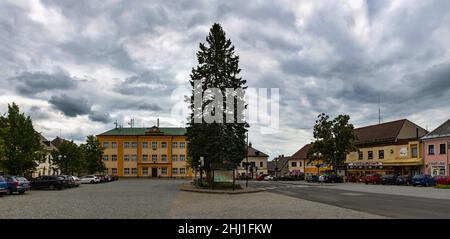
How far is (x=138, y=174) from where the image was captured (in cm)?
9531

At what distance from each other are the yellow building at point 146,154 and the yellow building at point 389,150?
4003 centimetres

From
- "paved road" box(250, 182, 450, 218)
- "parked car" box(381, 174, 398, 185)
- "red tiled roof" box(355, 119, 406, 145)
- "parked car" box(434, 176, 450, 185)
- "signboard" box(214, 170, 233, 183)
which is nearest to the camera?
"paved road" box(250, 182, 450, 218)

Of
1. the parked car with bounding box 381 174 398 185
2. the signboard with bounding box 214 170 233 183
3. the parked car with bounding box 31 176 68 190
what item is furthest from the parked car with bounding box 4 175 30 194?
the parked car with bounding box 381 174 398 185

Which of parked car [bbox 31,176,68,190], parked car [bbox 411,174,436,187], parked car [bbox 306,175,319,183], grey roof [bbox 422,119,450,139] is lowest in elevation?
parked car [bbox 306,175,319,183]

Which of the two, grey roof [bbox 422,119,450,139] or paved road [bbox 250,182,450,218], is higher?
grey roof [bbox 422,119,450,139]

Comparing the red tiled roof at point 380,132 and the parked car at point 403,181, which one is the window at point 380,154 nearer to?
the red tiled roof at point 380,132

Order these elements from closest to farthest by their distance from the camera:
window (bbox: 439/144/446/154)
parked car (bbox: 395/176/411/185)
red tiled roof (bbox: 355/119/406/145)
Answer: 1. parked car (bbox: 395/176/411/185)
2. window (bbox: 439/144/446/154)
3. red tiled roof (bbox: 355/119/406/145)

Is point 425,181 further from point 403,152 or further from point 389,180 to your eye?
point 403,152

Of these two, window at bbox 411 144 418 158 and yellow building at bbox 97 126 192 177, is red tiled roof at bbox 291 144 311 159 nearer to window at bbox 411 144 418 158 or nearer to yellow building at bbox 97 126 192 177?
yellow building at bbox 97 126 192 177

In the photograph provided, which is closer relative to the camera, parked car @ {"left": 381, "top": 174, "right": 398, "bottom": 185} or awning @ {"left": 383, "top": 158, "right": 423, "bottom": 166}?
parked car @ {"left": 381, "top": 174, "right": 398, "bottom": 185}

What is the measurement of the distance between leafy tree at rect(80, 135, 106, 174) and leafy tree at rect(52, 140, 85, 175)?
25.9 ft

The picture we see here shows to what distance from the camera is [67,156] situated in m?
66.4

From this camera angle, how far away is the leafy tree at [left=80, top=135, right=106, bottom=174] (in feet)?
255

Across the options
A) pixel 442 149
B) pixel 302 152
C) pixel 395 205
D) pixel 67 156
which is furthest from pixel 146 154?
pixel 395 205
